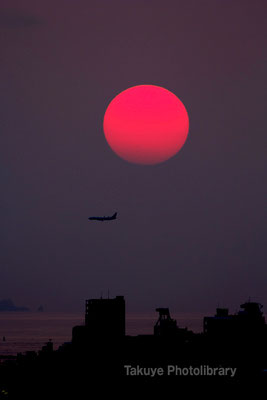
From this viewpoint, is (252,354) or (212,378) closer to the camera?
(212,378)

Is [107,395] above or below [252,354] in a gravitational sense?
below

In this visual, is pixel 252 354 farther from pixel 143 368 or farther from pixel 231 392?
pixel 231 392

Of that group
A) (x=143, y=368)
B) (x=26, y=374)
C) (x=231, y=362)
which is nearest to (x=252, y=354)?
(x=231, y=362)

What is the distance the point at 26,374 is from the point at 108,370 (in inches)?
1169

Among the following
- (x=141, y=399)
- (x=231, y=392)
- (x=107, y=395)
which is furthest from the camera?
(x=107, y=395)

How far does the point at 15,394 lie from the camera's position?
519 feet

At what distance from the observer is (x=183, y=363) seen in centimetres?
17612

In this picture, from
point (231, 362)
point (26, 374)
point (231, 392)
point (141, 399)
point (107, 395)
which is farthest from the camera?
point (26, 374)

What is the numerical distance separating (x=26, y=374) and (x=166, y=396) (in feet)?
226

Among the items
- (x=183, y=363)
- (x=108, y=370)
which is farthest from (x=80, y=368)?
(x=183, y=363)

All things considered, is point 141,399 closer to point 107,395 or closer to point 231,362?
point 107,395

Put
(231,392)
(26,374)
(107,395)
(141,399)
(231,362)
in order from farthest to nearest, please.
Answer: (26,374) → (231,362) → (107,395) → (141,399) → (231,392)

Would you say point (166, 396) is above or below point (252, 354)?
below

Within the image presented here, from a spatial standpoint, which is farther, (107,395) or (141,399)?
(107,395)
